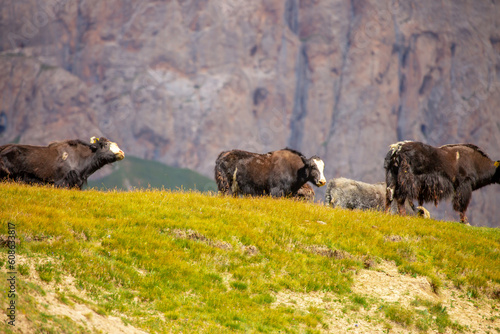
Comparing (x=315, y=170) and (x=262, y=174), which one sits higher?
(x=315, y=170)

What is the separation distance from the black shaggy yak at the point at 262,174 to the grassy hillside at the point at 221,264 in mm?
4990

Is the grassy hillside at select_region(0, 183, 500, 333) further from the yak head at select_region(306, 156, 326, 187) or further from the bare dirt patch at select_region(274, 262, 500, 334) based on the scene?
the yak head at select_region(306, 156, 326, 187)

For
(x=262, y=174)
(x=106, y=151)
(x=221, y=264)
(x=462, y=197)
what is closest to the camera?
(x=221, y=264)

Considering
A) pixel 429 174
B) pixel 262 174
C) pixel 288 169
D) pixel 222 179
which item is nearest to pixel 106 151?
pixel 222 179

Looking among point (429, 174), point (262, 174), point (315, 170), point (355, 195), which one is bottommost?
point (355, 195)

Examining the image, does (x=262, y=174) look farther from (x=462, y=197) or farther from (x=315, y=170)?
(x=462, y=197)

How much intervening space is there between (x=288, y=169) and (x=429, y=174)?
616cm

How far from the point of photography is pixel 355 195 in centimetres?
3055

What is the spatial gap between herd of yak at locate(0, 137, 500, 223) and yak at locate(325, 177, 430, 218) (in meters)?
6.23

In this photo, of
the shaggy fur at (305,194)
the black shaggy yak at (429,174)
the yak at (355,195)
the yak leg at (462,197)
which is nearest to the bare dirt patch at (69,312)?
the black shaggy yak at (429,174)

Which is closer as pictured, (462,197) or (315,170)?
(462,197)

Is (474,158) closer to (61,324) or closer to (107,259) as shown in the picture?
(107,259)

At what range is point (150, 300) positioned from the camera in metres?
11.8

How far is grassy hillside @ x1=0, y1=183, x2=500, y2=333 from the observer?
37.2ft
